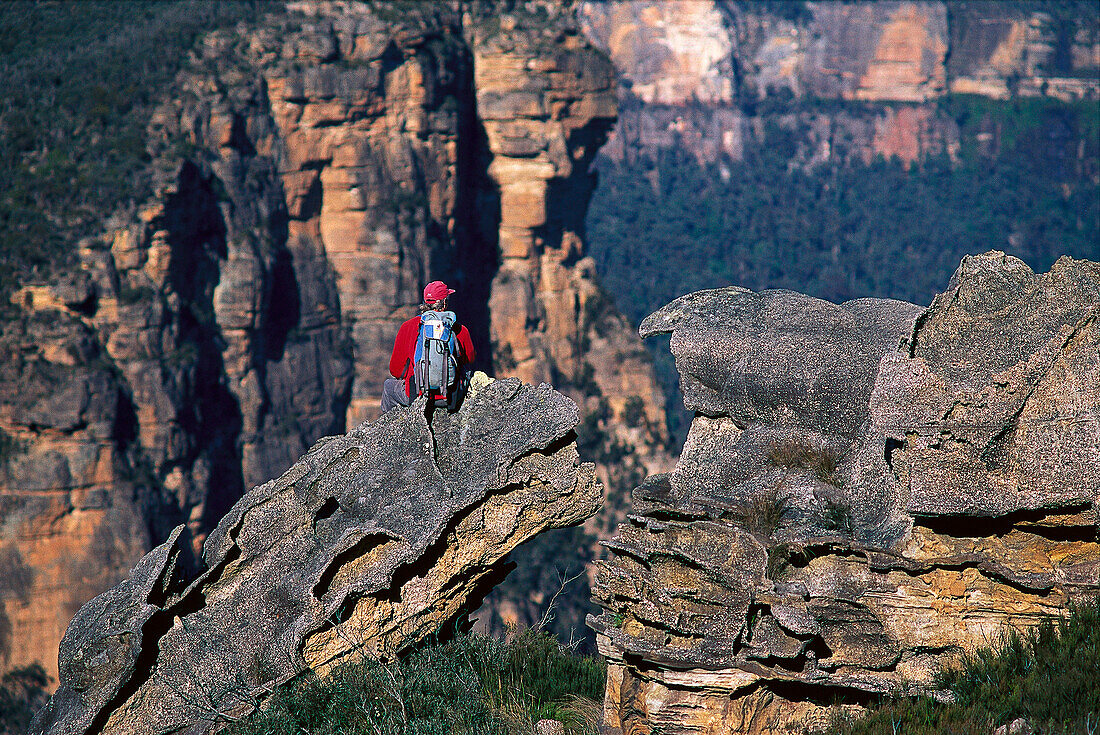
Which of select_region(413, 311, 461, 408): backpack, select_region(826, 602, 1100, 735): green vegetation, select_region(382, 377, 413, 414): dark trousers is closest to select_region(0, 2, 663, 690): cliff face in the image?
select_region(382, 377, 413, 414): dark trousers

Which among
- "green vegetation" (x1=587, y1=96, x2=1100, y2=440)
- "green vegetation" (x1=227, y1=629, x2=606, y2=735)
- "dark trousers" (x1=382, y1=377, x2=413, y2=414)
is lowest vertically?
"green vegetation" (x1=587, y1=96, x2=1100, y2=440)

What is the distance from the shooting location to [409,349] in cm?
943

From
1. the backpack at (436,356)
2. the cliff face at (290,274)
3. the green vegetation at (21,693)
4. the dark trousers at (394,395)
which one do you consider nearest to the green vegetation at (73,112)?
the cliff face at (290,274)

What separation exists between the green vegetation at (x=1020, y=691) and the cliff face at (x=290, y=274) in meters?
33.6

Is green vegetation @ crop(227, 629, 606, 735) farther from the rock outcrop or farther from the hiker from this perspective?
the hiker

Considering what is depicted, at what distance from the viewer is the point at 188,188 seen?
40000mm

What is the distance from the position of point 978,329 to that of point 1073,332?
2.40 feet

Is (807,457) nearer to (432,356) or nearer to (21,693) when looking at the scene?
(432,356)

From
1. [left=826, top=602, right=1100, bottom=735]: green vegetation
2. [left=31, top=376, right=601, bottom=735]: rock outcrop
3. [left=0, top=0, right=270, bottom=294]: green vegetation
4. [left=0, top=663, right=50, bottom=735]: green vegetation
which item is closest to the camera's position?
[left=826, top=602, right=1100, bottom=735]: green vegetation

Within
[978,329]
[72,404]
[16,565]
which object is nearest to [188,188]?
[72,404]

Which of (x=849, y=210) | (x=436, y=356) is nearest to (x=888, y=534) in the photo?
(x=436, y=356)

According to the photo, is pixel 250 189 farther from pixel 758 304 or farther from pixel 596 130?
pixel 758 304

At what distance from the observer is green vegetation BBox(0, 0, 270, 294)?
119ft

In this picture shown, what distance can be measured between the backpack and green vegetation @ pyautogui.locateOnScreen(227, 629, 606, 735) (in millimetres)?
2287
